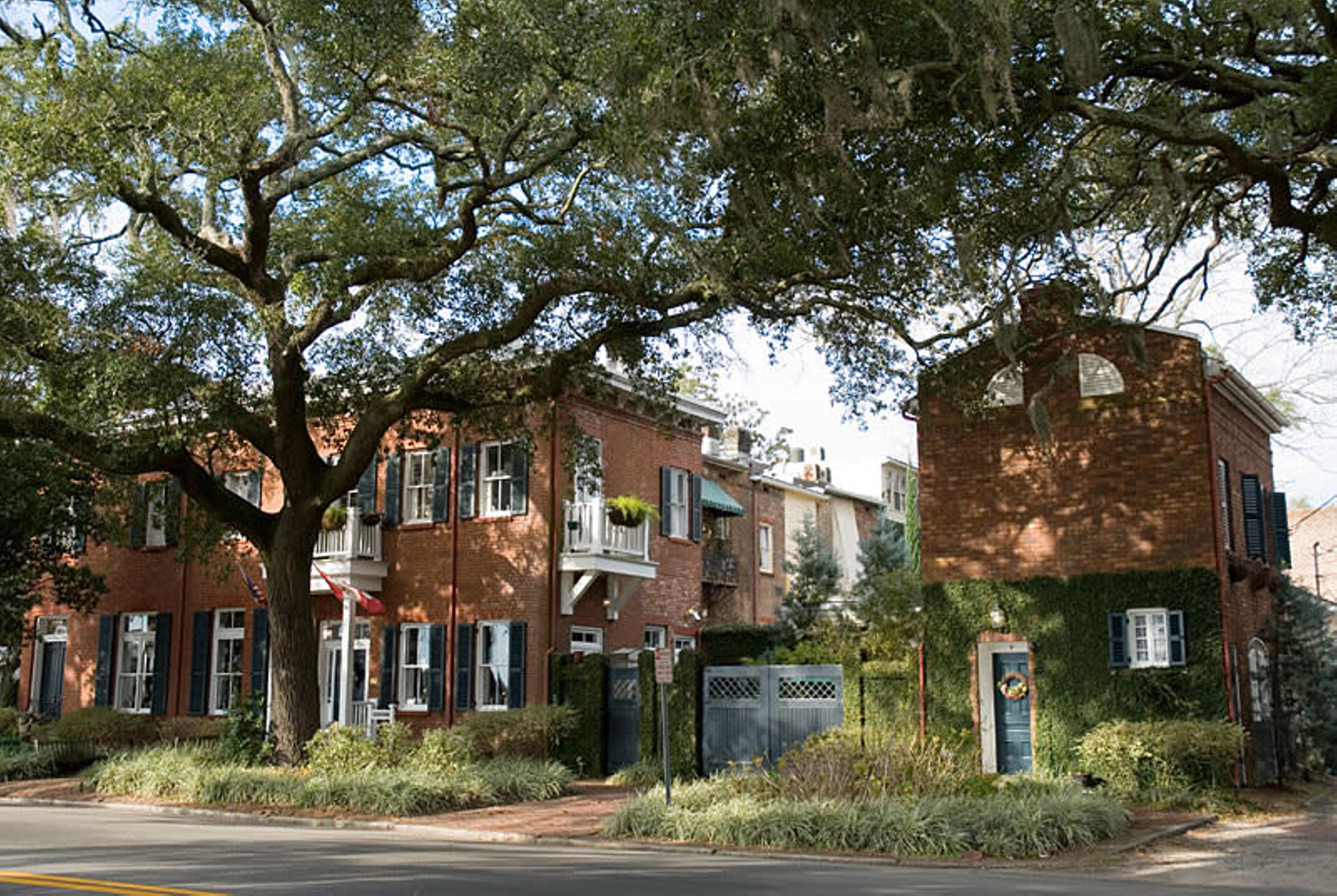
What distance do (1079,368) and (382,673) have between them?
49.5 ft

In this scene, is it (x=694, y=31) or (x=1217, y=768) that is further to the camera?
(x=1217, y=768)

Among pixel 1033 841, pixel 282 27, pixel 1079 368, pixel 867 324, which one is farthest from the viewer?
pixel 1079 368

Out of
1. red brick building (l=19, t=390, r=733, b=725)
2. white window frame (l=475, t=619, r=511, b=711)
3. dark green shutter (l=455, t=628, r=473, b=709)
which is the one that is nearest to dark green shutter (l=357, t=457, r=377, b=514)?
red brick building (l=19, t=390, r=733, b=725)

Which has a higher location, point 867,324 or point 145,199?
point 145,199

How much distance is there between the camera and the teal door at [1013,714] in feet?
66.7

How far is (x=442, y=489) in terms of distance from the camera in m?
27.1

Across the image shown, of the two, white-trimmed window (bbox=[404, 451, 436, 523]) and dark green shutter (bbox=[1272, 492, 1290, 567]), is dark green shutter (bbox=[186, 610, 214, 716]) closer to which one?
white-trimmed window (bbox=[404, 451, 436, 523])

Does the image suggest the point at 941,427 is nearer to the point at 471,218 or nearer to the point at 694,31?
the point at 471,218

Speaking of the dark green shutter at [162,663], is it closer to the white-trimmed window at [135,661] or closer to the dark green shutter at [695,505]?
the white-trimmed window at [135,661]

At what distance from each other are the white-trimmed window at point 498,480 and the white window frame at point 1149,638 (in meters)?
12.0

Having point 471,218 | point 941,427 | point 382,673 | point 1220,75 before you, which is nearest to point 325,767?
point 382,673

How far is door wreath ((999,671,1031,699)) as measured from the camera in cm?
2047

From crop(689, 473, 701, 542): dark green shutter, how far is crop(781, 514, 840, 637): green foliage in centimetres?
407

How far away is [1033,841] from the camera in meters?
13.8
